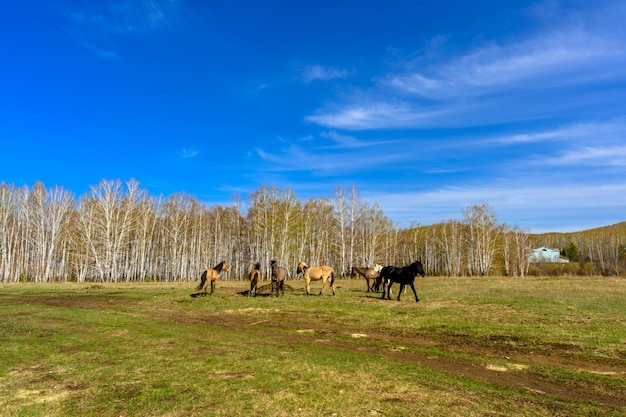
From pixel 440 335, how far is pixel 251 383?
25.7 ft

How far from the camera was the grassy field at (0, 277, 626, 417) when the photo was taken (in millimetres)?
6383

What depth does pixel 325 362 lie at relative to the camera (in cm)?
910

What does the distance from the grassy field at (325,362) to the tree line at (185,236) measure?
4242 centimetres

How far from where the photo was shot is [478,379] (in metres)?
7.99

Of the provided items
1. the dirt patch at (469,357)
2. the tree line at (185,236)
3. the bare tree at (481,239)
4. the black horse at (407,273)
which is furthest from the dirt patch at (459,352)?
the bare tree at (481,239)

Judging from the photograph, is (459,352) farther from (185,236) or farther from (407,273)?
(185,236)

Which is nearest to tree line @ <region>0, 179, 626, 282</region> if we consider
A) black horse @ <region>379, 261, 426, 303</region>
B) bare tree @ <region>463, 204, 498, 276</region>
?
bare tree @ <region>463, 204, 498, 276</region>

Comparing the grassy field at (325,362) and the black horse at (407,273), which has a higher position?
the black horse at (407,273)

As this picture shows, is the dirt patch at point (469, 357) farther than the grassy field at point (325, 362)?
Yes

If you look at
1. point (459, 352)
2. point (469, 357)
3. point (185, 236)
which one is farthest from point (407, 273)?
point (185, 236)

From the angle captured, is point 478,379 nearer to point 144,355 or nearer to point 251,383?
point 251,383

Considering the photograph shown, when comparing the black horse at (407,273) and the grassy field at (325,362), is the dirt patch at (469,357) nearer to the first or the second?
the grassy field at (325,362)

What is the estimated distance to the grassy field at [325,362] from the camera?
6.38 m

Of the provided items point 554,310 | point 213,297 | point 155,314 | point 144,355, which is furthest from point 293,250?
point 144,355
